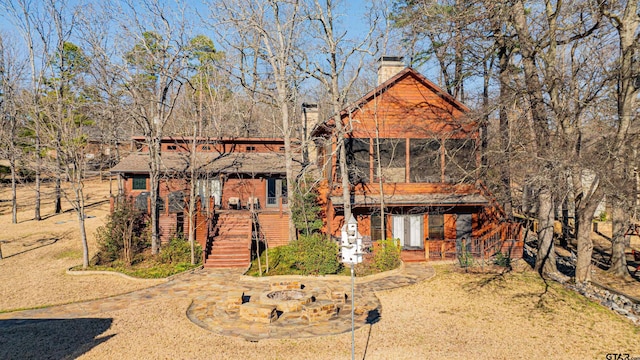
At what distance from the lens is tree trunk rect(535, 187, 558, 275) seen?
58.2 feet

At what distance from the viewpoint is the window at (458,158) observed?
21.2 metres

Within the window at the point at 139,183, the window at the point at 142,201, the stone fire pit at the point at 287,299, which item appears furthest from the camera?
the window at the point at 139,183

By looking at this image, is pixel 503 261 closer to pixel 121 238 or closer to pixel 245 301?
pixel 245 301

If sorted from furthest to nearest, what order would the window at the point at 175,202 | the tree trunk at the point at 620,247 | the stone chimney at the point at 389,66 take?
1. the stone chimney at the point at 389,66
2. the window at the point at 175,202
3. the tree trunk at the point at 620,247

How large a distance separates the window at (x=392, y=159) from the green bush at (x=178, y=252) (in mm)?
10253

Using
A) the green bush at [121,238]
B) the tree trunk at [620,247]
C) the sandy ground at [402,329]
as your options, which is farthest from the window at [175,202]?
the tree trunk at [620,247]

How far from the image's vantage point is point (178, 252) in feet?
65.7

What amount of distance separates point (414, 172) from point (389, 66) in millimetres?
6346

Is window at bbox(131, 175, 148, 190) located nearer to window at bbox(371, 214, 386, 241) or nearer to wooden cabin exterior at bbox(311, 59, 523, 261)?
wooden cabin exterior at bbox(311, 59, 523, 261)

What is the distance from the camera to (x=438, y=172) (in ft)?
71.5

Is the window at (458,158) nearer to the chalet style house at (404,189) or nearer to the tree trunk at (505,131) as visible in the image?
the chalet style house at (404,189)

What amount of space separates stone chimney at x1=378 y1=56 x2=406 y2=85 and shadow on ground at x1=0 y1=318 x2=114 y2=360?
18183 millimetres

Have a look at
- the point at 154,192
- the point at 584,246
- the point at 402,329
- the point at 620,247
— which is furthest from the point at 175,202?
the point at 620,247

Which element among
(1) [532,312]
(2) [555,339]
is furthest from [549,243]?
(2) [555,339]
